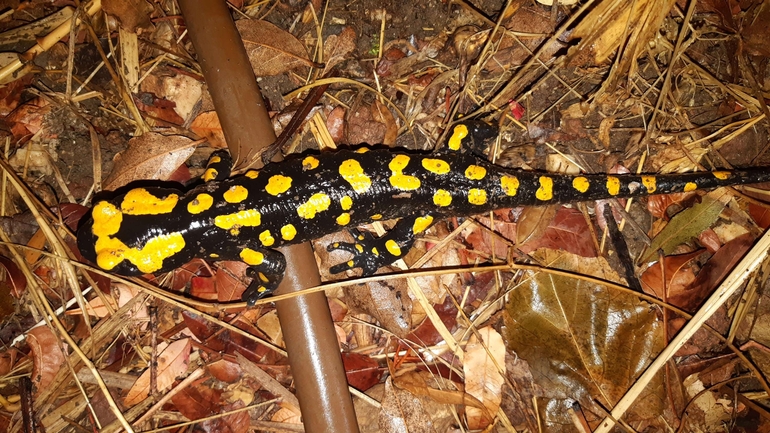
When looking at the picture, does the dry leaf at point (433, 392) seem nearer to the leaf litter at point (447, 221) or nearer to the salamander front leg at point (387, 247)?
the leaf litter at point (447, 221)

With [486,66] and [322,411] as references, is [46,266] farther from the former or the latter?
[486,66]

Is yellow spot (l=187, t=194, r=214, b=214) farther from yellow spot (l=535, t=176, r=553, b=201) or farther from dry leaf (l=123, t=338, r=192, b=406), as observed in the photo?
yellow spot (l=535, t=176, r=553, b=201)

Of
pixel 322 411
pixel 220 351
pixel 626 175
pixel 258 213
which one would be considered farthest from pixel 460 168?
pixel 220 351

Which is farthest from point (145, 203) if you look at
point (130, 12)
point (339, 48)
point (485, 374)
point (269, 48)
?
point (485, 374)

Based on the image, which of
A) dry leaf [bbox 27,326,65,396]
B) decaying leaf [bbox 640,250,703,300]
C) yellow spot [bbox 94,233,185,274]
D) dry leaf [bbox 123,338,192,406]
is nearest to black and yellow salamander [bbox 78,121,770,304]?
yellow spot [bbox 94,233,185,274]

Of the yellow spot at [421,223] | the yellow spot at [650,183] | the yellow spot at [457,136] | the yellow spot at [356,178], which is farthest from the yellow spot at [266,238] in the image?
the yellow spot at [650,183]

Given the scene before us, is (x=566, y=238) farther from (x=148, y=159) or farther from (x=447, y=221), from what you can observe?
(x=148, y=159)
